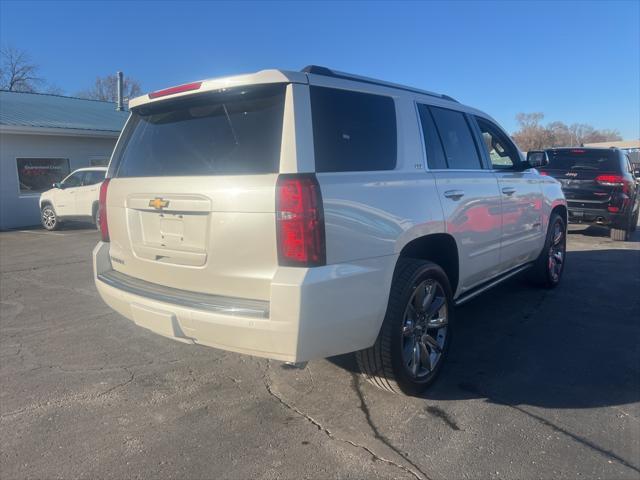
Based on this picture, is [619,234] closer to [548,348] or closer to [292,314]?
[548,348]

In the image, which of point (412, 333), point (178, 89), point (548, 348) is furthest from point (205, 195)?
point (548, 348)

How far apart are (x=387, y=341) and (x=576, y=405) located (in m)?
1.40

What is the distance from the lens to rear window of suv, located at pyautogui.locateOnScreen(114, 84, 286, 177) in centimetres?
283

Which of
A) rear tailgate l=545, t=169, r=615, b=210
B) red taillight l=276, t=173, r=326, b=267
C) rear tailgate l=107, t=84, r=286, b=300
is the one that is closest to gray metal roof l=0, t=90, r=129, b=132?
rear tailgate l=107, t=84, r=286, b=300

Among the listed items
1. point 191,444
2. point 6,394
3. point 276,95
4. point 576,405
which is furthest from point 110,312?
point 576,405

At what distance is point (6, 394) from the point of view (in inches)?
139

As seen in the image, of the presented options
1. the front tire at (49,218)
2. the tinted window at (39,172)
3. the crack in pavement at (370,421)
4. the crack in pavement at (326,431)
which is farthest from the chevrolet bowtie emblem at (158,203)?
the tinted window at (39,172)

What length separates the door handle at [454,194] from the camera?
12.3ft

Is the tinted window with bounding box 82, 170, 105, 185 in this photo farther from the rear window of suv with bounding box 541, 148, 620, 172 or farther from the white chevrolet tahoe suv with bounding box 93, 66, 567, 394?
the rear window of suv with bounding box 541, 148, 620, 172

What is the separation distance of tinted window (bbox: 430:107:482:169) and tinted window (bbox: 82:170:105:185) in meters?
10.9

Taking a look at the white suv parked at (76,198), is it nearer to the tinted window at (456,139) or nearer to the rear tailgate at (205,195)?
the rear tailgate at (205,195)

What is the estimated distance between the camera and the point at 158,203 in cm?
314

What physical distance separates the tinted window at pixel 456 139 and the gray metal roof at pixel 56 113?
1395 cm

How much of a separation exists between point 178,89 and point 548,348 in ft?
12.0
